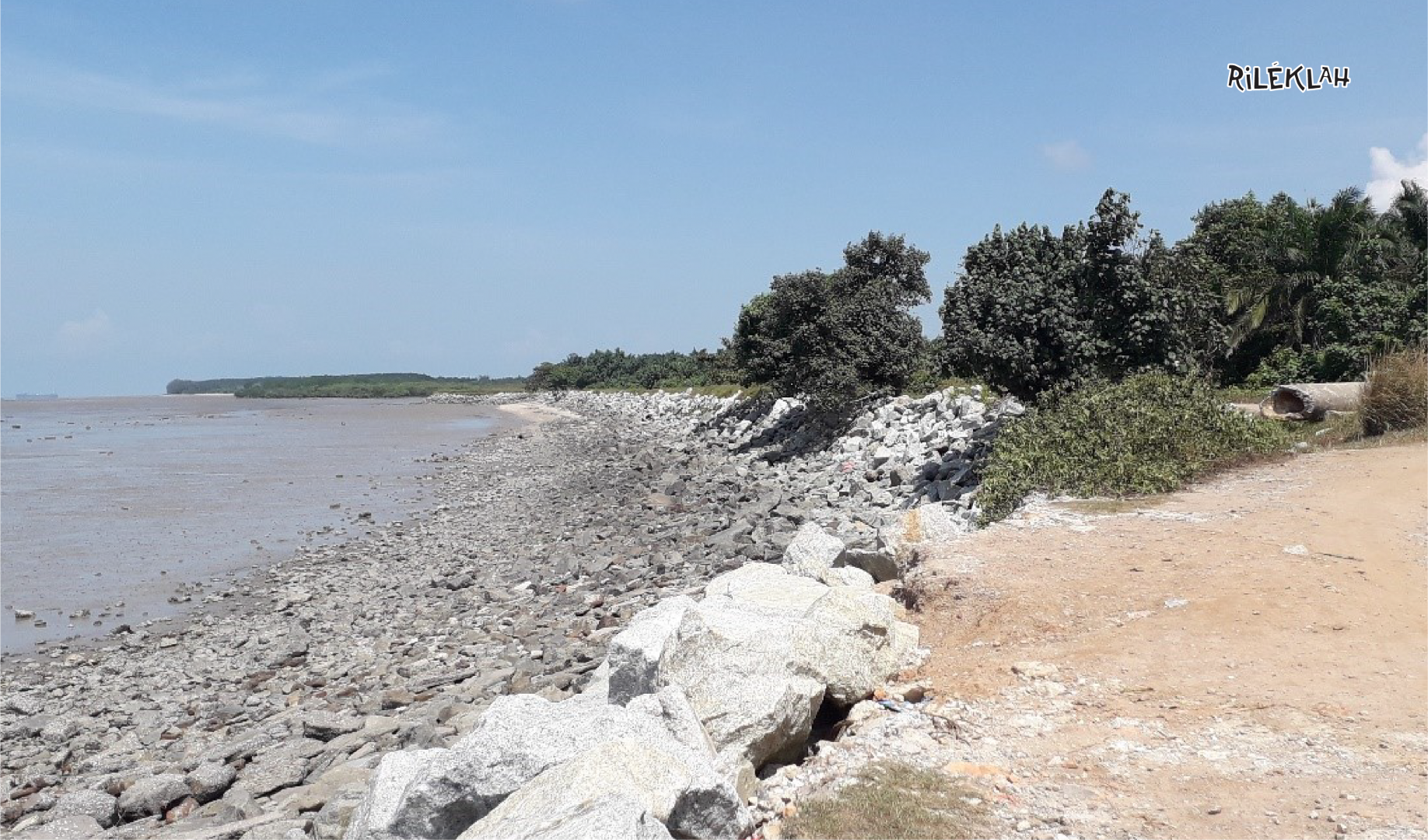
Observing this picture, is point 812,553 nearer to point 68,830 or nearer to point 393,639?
point 393,639

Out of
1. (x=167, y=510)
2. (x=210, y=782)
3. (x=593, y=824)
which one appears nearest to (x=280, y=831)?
(x=210, y=782)

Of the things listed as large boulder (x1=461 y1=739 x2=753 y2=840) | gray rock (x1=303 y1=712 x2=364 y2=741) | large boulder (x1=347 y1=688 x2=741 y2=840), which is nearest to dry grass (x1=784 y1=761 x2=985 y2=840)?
large boulder (x1=461 y1=739 x2=753 y2=840)

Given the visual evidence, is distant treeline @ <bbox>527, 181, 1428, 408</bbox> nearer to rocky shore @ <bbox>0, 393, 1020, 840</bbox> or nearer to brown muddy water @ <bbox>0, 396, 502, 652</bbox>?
rocky shore @ <bbox>0, 393, 1020, 840</bbox>

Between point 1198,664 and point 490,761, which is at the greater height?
point 490,761

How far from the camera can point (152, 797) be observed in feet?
23.1

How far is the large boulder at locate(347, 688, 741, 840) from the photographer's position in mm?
4547

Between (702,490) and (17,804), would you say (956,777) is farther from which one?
(702,490)

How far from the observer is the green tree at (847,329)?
26344mm

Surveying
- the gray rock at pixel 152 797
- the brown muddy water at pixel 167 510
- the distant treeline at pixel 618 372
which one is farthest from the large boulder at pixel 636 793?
the distant treeline at pixel 618 372

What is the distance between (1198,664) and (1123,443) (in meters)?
6.56

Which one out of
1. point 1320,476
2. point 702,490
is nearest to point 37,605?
point 702,490

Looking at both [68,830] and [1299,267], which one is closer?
[68,830]

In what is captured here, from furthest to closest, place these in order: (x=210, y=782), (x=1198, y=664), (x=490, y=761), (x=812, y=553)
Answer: (x=812, y=553)
(x=210, y=782)
(x=1198, y=664)
(x=490, y=761)

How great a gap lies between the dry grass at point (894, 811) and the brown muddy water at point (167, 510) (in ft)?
39.8
